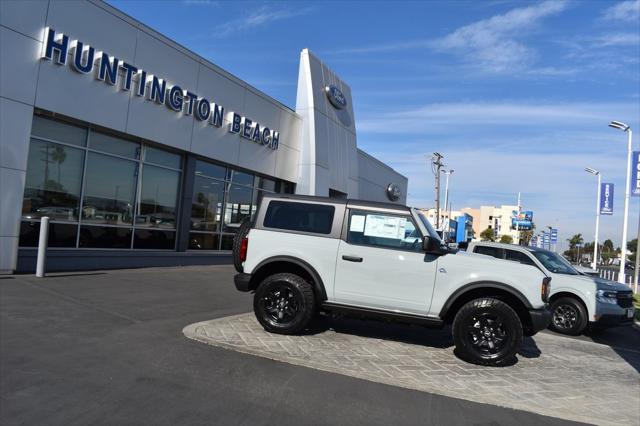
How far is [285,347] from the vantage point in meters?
6.06

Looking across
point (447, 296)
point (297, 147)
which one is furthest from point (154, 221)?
point (447, 296)

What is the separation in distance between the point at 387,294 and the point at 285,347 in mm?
1498

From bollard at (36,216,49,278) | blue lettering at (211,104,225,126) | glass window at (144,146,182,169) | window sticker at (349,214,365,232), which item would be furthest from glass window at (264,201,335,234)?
blue lettering at (211,104,225,126)

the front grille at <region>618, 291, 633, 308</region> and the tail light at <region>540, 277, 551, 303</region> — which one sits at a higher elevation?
the tail light at <region>540, 277, 551, 303</region>

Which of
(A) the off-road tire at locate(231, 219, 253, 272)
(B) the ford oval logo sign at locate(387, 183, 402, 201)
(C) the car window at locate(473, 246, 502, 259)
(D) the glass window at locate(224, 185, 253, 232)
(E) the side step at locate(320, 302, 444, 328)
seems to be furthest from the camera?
(B) the ford oval logo sign at locate(387, 183, 402, 201)

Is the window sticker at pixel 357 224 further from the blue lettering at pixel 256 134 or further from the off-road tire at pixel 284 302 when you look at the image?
the blue lettering at pixel 256 134

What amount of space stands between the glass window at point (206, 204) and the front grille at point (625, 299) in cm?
1208

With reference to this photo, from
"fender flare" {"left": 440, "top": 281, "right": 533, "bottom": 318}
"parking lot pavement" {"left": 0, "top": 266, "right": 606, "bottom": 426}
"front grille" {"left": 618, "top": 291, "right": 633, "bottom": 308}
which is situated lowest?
"parking lot pavement" {"left": 0, "top": 266, "right": 606, "bottom": 426}

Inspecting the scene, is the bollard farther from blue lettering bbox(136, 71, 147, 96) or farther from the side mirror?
the side mirror

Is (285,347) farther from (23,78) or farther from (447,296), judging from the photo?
(23,78)

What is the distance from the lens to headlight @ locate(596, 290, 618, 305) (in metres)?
9.50

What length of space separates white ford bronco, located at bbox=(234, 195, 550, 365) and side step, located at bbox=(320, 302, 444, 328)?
0.04 feet

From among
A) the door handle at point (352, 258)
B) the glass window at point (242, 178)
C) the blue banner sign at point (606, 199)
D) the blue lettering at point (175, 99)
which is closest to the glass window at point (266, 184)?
the glass window at point (242, 178)

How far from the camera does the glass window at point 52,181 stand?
10.6 metres
